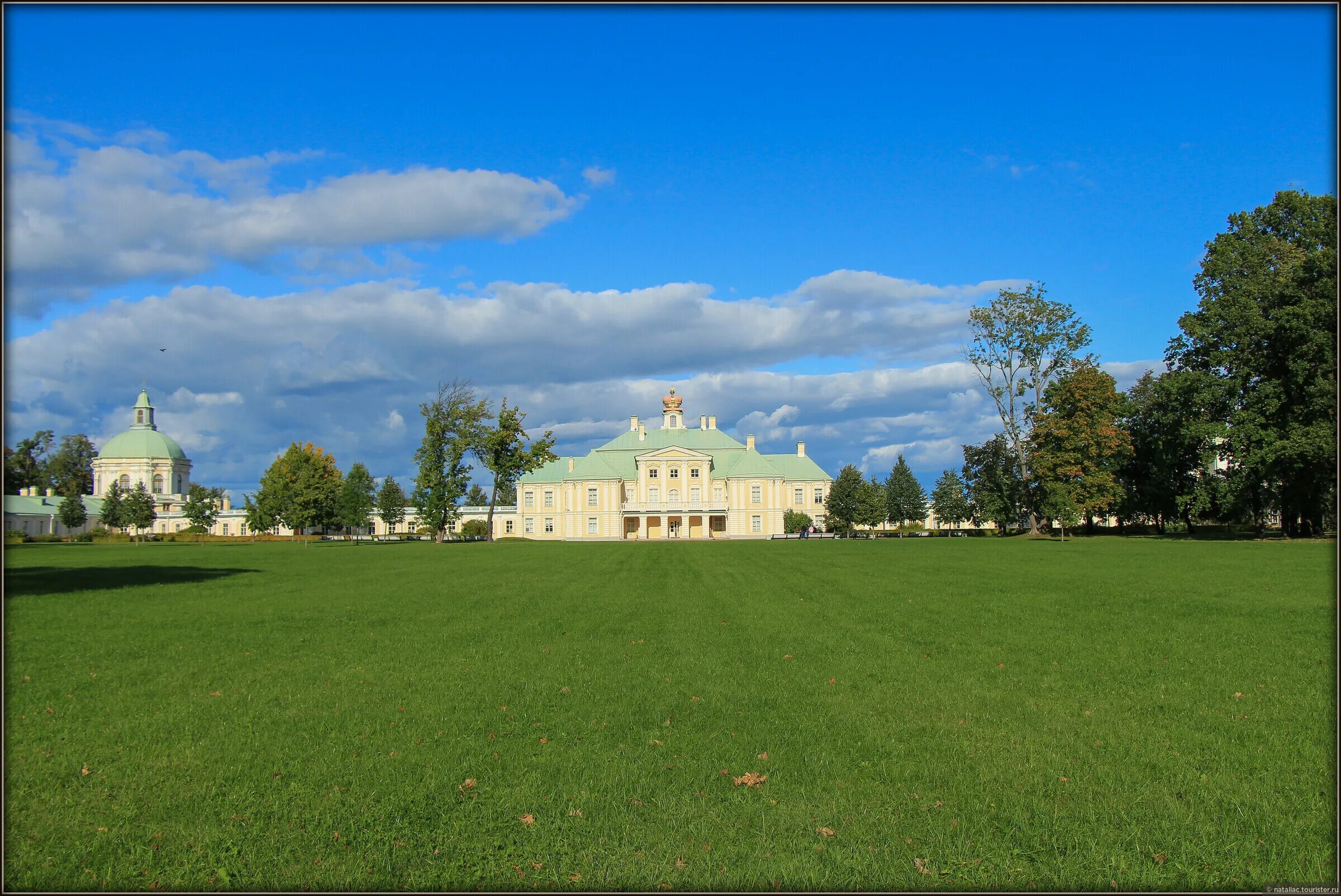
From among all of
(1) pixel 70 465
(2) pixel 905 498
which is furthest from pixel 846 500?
(1) pixel 70 465

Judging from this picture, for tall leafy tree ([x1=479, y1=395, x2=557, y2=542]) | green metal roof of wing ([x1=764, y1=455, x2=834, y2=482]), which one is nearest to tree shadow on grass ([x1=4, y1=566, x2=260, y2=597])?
tall leafy tree ([x1=479, y1=395, x2=557, y2=542])

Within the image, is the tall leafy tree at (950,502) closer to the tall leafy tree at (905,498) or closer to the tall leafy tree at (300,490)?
the tall leafy tree at (905,498)

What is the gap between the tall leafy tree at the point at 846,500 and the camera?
89.2 metres

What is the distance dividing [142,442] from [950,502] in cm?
10546

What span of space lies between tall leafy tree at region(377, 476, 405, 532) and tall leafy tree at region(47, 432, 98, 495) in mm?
40204

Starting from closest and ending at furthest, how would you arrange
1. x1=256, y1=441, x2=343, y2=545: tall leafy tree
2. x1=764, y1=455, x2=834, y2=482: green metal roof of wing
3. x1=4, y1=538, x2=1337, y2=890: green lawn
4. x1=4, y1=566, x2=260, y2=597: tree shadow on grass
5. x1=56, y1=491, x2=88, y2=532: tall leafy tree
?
x1=4, y1=538, x2=1337, y2=890: green lawn, x1=4, y1=566, x2=260, y2=597: tree shadow on grass, x1=256, y1=441, x2=343, y2=545: tall leafy tree, x1=56, y1=491, x2=88, y2=532: tall leafy tree, x1=764, y1=455, x2=834, y2=482: green metal roof of wing

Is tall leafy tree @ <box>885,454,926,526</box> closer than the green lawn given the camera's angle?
No

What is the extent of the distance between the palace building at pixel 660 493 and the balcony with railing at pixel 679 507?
3.5 inches

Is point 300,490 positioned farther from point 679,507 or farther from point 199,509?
point 679,507

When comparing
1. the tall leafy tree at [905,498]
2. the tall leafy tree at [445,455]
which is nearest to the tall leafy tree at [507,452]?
the tall leafy tree at [445,455]

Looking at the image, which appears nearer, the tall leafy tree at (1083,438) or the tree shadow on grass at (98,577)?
the tree shadow on grass at (98,577)

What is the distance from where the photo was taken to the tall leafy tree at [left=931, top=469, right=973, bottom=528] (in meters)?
95.2

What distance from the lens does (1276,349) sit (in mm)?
47125

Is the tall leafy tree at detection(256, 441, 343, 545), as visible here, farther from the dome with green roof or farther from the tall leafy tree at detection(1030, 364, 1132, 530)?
the tall leafy tree at detection(1030, 364, 1132, 530)
